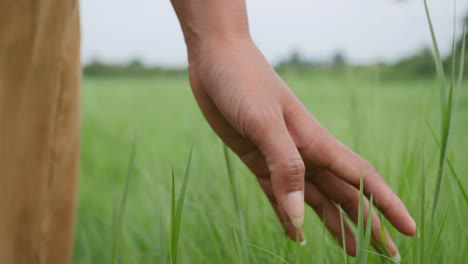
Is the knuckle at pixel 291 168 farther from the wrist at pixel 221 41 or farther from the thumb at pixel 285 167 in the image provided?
the wrist at pixel 221 41

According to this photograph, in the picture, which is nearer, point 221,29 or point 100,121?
point 221,29

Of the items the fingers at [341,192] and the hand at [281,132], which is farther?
the fingers at [341,192]

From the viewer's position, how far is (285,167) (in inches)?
25.5

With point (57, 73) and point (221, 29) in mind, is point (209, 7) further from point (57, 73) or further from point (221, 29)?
point (57, 73)

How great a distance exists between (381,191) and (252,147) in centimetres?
20

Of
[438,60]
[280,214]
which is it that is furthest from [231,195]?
[438,60]

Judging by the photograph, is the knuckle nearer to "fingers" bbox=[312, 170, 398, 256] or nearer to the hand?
the hand

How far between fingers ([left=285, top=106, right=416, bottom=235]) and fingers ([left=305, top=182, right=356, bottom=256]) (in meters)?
0.10

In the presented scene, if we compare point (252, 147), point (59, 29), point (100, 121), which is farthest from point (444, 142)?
point (100, 121)

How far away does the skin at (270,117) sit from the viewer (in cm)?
66

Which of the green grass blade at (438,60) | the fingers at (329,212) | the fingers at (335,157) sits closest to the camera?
the green grass blade at (438,60)

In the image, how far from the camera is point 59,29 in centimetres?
93

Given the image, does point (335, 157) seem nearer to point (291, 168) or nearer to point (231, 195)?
point (291, 168)

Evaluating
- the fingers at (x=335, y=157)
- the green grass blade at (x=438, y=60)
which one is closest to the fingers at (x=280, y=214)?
the fingers at (x=335, y=157)
